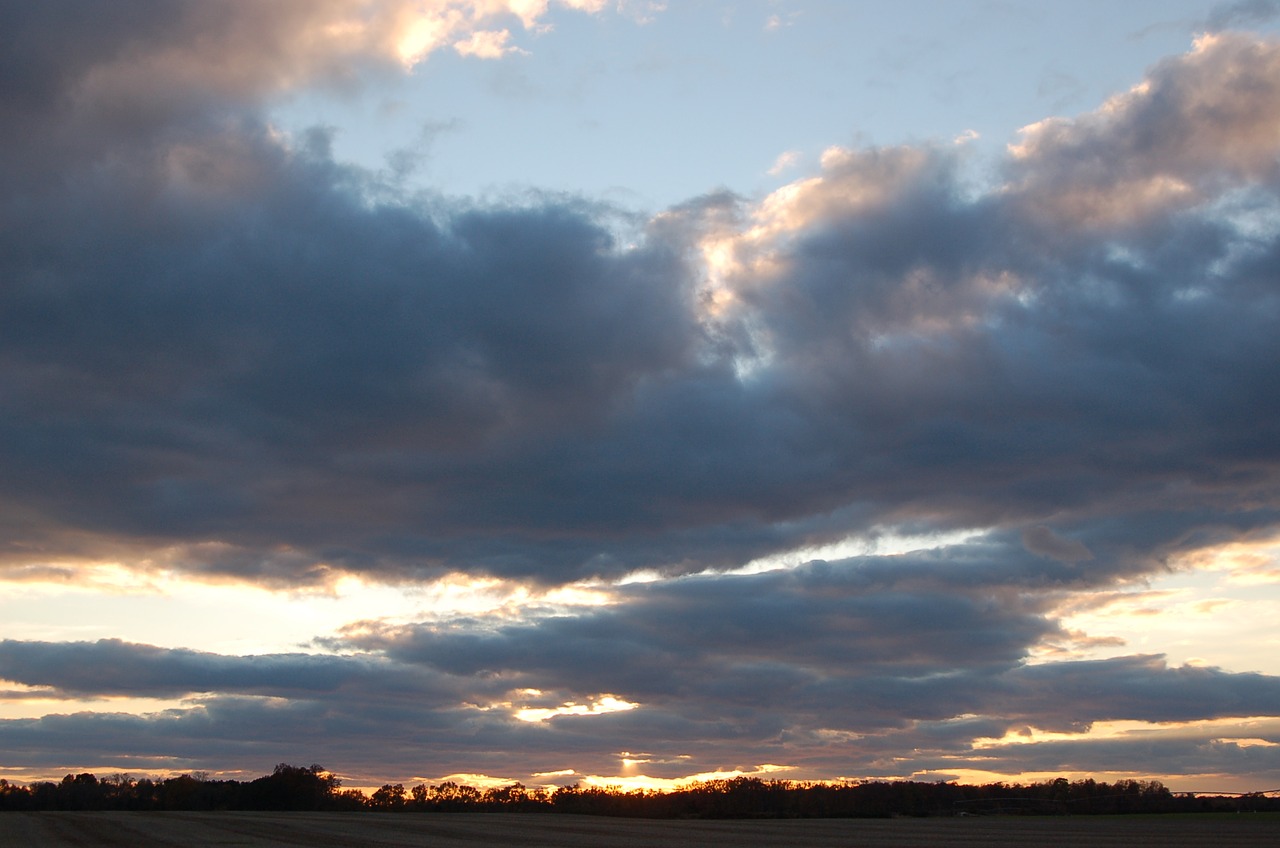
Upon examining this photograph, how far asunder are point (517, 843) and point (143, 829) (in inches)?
1727

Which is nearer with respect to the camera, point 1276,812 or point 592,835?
point 592,835

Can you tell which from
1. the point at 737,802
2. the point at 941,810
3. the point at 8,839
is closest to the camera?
the point at 8,839

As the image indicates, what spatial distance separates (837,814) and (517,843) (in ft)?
362

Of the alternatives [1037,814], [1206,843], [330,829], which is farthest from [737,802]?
[1206,843]

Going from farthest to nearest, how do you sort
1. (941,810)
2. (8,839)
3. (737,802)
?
(737,802), (941,810), (8,839)

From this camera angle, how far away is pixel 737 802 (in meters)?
182

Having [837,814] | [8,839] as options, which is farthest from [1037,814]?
[8,839]

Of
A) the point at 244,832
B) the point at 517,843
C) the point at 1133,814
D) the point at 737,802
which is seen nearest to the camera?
the point at 517,843

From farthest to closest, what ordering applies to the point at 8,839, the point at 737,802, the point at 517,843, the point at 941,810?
the point at 737,802 < the point at 941,810 < the point at 8,839 < the point at 517,843

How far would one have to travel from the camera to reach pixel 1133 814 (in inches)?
5886

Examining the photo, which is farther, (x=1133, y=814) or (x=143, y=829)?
(x=1133, y=814)

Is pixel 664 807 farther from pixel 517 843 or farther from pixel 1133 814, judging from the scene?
pixel 517 843

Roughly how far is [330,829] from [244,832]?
6.80 m

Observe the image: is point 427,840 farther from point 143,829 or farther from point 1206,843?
point 1206,843
